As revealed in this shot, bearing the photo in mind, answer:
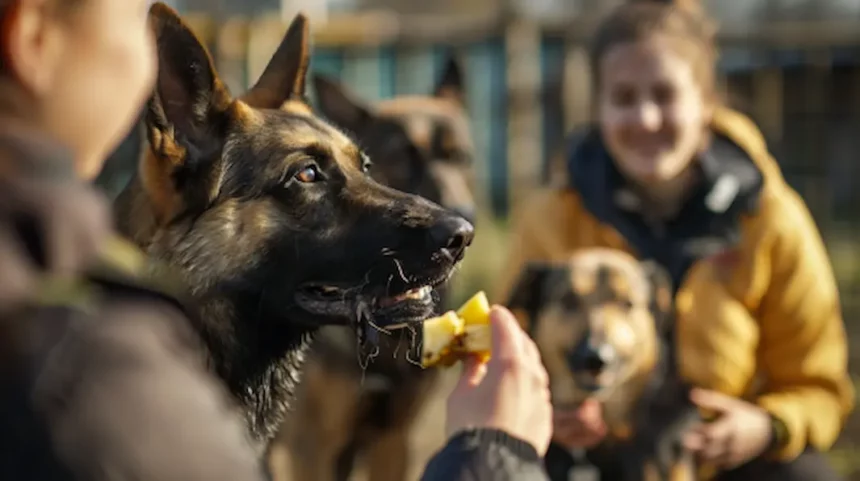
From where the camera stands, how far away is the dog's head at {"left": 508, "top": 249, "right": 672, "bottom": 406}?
2992mm

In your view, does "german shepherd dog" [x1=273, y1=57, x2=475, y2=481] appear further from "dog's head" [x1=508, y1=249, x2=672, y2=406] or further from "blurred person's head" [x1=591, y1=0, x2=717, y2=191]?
"blurred person's head" [x1=591, y1=0, x2=717, y2=191]

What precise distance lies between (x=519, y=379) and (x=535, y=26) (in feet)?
26.4

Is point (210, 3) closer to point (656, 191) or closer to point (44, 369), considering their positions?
point (656, 191)

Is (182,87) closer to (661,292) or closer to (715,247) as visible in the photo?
(715,247)

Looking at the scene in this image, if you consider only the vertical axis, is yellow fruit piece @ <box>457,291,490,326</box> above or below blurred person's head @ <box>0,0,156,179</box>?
below

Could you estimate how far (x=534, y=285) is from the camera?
3.10 m

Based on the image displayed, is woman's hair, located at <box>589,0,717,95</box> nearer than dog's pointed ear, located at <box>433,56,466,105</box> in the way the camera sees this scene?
Yes

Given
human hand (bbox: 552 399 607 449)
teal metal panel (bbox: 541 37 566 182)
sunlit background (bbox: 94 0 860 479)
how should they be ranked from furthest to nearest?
teal metal panel (bbox: 541 37 566 182) < sunlit background (bbox: 94 0 860 479) < human hand (bbox: 552 399 607 449)

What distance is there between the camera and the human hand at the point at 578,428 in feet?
9.10

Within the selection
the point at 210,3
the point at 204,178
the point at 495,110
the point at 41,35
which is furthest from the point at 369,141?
the point at 495,110

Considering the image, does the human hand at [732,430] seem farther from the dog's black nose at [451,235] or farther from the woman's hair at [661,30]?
the dog's black nose at [451,235]

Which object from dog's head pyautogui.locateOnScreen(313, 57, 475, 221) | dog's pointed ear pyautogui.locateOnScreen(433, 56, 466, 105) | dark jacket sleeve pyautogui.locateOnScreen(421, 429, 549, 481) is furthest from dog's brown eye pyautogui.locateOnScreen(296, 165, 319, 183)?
dog's pointed ear pyautogui.locateOnScreen(433, 56, 466, 105)

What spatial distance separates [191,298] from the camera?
108 centimetres

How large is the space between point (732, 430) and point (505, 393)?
178 centimetres
